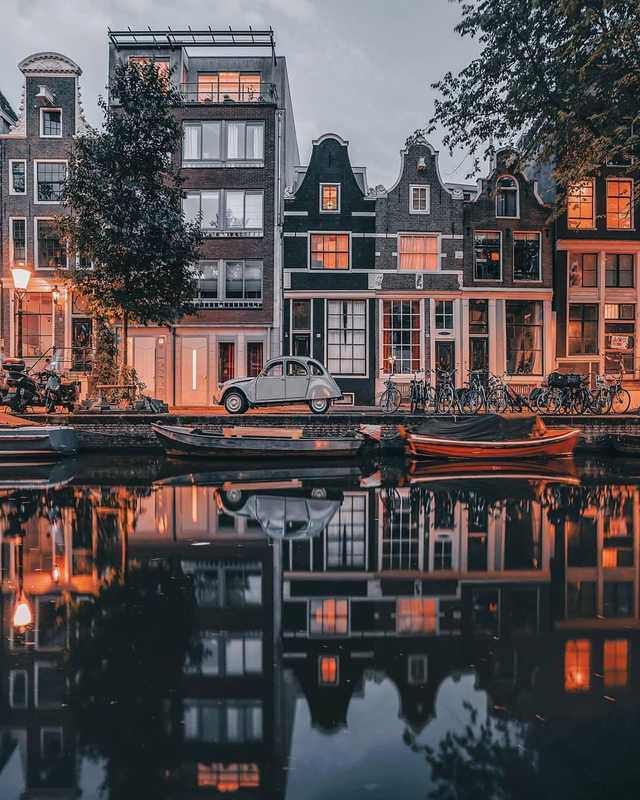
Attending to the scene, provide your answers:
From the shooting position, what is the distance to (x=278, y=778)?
308 centimetres

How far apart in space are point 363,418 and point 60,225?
464 inches

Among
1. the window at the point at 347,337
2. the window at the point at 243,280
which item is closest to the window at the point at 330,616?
the window at the point at 347,337

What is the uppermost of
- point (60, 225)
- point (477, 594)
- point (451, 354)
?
point (60, 225)

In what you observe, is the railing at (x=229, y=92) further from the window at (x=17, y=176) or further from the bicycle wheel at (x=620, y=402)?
the bicycle wheel at (x=620, y=402)

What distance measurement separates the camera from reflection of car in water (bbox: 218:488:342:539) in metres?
8.87

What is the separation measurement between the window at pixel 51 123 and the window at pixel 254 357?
13.5 metres

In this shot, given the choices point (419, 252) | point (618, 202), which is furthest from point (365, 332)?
point (618, 202)

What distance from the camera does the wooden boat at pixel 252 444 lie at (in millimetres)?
17406

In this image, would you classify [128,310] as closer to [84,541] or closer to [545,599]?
[84,541]

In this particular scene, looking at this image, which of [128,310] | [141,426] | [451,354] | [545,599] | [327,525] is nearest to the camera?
[545,599]

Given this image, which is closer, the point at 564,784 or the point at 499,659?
the point at 564,784

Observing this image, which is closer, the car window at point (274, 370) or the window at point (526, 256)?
the car window at point (274, 370)

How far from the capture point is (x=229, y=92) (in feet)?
99.0

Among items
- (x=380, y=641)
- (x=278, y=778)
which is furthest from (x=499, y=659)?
(x=278, y=778)
